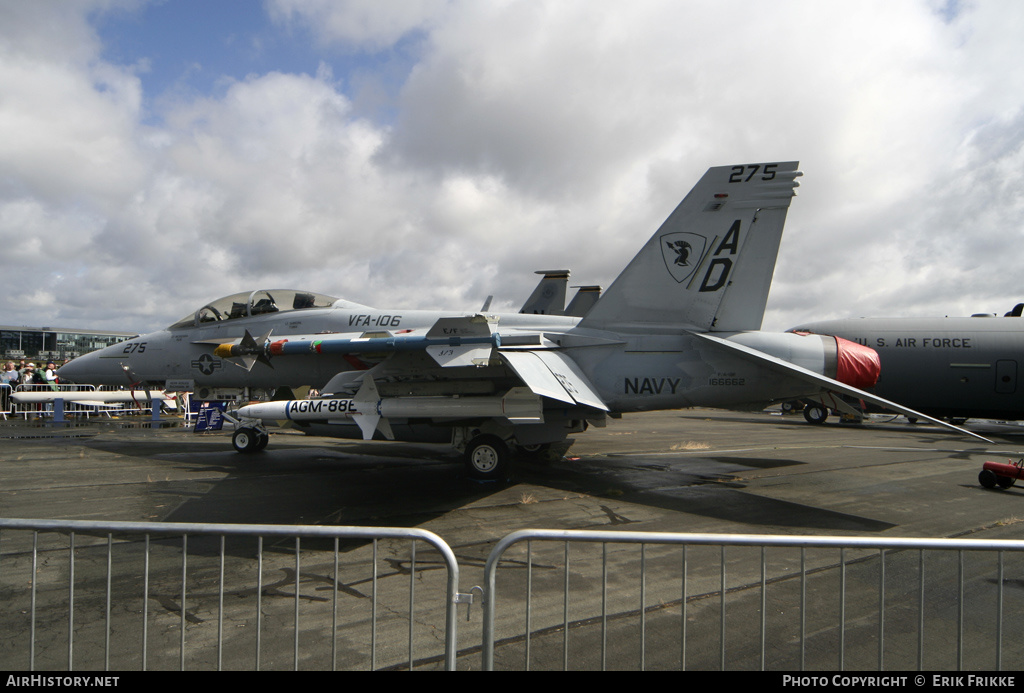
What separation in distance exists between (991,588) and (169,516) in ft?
27.4

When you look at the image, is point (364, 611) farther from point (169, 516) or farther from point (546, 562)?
point (169, 516)

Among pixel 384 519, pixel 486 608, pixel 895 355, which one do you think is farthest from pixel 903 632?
pixel 895 355

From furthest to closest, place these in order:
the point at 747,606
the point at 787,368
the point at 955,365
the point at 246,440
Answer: the point at 955,365, the point at 246,440, the point at 787,368, the point at 747,606

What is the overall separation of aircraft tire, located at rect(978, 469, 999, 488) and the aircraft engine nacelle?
2486 mm

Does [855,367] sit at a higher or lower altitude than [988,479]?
higher

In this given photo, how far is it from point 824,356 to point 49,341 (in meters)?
90.0

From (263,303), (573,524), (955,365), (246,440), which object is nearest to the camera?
(573,524)

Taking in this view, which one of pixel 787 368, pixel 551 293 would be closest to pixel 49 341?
pixel 551 293

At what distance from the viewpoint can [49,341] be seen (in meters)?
73.2

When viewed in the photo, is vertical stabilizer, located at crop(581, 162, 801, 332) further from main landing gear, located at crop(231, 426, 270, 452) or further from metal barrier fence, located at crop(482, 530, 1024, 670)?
main landing gear, located at crop(231, 426, 270, 452)

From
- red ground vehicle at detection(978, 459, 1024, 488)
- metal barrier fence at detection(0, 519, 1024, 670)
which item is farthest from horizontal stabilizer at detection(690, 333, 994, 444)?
metal barrier fence at detection(0, 519, 1024, 670)

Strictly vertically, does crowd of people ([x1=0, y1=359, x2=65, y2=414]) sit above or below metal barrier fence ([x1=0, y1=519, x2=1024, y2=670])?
above

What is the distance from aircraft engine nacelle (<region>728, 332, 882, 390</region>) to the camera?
28.7 ft

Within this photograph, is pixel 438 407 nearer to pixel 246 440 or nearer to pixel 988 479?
pixel 246 440
